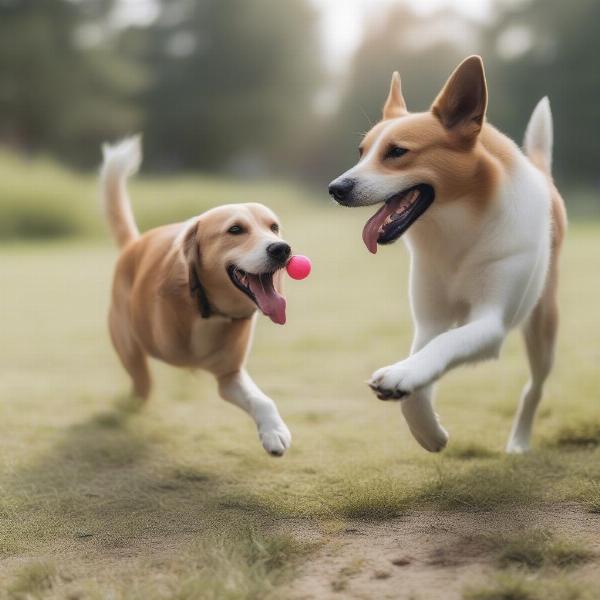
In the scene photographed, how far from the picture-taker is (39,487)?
3348 millimetres

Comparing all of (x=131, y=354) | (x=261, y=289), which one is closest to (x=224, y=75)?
(x=131, y=354)

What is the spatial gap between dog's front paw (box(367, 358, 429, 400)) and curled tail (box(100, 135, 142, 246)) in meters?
2.54

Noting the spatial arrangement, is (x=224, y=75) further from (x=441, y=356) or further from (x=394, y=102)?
(x=441, y=356)

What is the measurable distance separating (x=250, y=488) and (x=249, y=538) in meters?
0.61

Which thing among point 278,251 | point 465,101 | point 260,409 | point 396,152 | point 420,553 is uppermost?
point 465,101

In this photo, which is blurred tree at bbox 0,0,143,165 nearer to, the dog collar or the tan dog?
the tan dog

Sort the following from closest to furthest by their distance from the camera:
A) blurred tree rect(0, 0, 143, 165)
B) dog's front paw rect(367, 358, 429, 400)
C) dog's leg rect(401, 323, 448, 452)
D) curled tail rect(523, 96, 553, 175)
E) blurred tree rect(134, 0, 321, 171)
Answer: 1. dog's front paw rect(367, 358, 429, 400)
2. dog's leg rect(401, 323, 448, 452)
3. curled tail rect(523, 96, 553, 175)
4. blurred tree rect(0, 0, 143, 165)
5. blurred tree rect(134, 0, 321, 171)

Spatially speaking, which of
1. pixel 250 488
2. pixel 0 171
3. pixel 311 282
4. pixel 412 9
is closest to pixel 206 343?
pixel 250 488

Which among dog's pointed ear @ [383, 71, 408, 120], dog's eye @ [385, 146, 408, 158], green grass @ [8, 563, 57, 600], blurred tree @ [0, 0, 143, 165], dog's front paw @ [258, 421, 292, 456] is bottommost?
green grass @ [8, 563, 57, 600]

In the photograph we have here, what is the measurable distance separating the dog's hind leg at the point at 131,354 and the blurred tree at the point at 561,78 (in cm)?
2524

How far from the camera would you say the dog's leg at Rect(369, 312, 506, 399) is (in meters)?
2.60

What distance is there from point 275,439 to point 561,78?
2771 cm

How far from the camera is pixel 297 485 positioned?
3.32 metres

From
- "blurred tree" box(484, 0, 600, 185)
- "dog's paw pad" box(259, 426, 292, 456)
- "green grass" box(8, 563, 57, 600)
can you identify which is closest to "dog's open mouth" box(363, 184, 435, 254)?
"dog's paw pad" box(259, 426, 292, 456)
